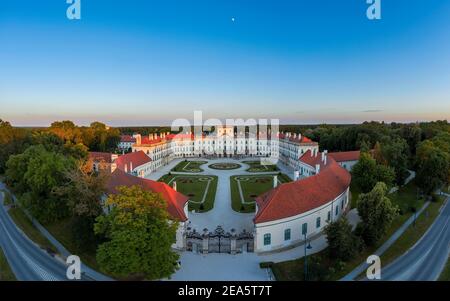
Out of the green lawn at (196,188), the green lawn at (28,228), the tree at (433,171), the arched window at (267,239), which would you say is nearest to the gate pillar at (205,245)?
the arched window at (267,239)

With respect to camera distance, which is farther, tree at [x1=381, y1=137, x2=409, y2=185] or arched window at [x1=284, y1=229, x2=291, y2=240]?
tree at [x1=381, y1=137, x2=409, y2=185]

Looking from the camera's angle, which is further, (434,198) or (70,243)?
(434,198)

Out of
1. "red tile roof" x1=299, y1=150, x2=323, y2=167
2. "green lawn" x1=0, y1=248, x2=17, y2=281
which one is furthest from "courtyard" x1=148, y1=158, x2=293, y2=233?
"green lawn" x1=0, y1=248, x2=17, y2=281

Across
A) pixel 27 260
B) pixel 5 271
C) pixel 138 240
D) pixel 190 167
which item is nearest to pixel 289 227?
pixel 138 240

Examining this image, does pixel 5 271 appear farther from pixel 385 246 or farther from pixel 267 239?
pixel 385 246

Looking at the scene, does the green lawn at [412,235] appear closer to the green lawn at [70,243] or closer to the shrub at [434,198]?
the shrub at [434,198]

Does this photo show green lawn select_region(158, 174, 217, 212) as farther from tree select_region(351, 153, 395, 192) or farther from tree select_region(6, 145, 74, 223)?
tree select_region(351, 153, 395, 192)
